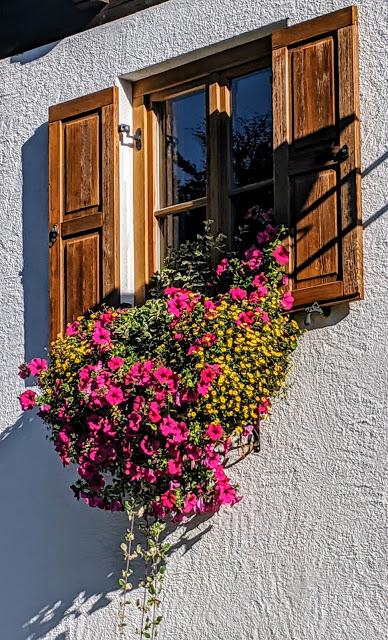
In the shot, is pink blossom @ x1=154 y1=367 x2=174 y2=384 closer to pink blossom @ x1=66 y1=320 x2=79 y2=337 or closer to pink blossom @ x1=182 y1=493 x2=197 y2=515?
pink blossom @ x1=182 y1=493 x2=197 y2=515

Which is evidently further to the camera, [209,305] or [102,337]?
[102,337]

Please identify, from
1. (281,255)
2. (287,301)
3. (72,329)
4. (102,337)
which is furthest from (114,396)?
(281,255)

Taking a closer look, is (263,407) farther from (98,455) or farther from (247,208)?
(247,208)

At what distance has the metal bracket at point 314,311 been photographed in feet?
22.5

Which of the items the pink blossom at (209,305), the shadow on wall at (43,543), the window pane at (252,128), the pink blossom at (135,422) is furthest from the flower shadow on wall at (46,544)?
the window pane at (252,128)

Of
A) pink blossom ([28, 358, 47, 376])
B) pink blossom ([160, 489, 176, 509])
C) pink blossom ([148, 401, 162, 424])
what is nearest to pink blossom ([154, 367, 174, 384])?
pink blossom ([148, 401, 162, 424])

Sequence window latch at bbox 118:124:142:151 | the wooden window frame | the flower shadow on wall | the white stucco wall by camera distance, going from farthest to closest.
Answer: window latch at bbox 118:124:142:151 < the wooden window frame < the flower shadow on wall < the white stucco wall

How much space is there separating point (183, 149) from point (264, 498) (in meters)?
1.88

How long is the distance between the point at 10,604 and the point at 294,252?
2141 mm

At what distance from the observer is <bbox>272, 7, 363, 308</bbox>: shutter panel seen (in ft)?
22.4

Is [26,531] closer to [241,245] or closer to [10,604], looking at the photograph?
[10,604]

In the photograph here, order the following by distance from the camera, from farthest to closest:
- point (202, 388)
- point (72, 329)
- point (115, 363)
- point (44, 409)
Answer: point (72, 329)
point (44, 409)
point (115, 363)
point (202, 388)

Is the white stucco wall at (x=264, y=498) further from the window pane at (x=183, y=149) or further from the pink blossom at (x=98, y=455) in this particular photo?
the pink blossom at (x=98, y=455)

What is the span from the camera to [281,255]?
22.9ft
